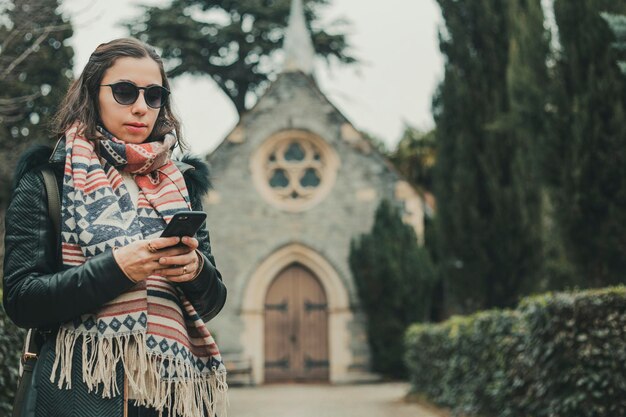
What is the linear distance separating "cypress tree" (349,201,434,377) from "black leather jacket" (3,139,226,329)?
1573 centimetres

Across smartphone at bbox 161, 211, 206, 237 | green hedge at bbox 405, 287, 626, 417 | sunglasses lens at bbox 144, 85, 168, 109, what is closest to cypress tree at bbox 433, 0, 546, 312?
green hedge at bbox 405, 287, 626, 417

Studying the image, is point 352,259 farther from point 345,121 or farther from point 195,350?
point 195,350

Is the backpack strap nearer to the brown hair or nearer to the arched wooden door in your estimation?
the brown hair

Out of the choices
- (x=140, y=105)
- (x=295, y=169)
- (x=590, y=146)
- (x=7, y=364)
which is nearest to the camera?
(x=140, y=105)

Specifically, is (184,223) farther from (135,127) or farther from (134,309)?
(135,127)

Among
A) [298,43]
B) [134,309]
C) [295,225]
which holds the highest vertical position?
[298,43]

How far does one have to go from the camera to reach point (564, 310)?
6.73m

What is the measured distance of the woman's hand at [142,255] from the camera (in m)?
2.17

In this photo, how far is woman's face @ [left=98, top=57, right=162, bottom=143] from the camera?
250 centimetres

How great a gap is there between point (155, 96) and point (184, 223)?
0.58m

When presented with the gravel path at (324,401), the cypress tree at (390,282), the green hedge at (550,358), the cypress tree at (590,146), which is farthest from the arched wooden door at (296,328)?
the cypress tree at (590,146)

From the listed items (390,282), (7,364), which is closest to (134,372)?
→ (7,364)

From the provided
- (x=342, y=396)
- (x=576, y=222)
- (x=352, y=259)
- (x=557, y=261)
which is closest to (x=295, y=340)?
(x=352, y=259)

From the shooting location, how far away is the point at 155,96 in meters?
2.56
